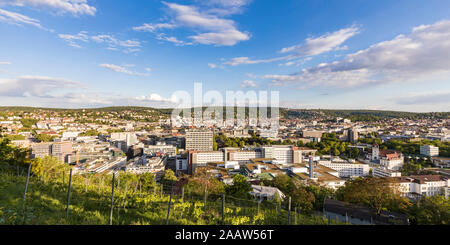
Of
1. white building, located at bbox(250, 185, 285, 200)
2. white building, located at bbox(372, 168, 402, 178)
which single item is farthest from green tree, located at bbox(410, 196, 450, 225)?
white building, located at bbox(372, 168, 402, 178)

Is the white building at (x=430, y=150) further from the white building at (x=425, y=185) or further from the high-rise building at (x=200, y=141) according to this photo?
the high-rise building at (x=200, y=141)

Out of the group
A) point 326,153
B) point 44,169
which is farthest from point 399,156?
point 44,169

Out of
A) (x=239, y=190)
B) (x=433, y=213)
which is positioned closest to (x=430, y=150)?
(x=433, y=213)

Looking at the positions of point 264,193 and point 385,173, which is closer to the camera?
point 264,193

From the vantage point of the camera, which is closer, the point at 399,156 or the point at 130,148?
the point at 399,156

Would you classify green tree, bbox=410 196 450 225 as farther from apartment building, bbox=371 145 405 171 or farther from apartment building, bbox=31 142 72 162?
apartment building, bbox=31 142 72 162

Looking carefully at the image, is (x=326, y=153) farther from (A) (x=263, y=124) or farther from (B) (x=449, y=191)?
(A) (x=263, y=124)

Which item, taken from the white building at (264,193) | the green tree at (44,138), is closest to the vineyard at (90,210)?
the white building at (264,193)

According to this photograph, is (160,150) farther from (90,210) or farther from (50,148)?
(90,210)
